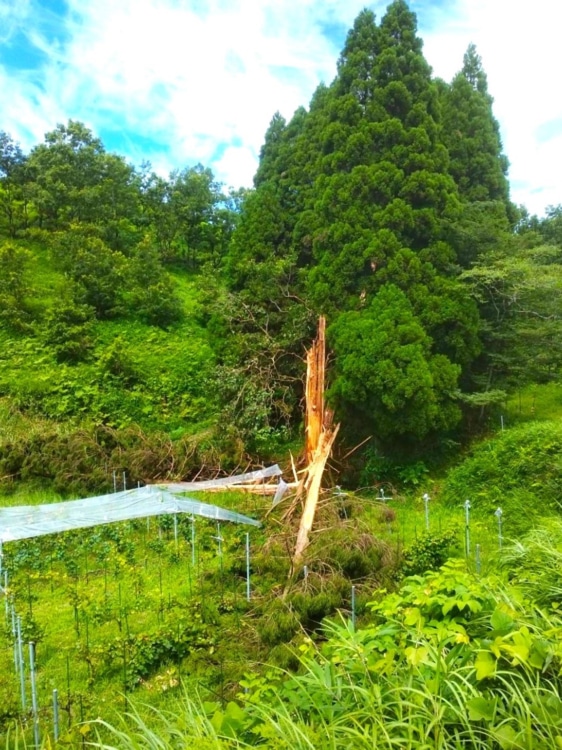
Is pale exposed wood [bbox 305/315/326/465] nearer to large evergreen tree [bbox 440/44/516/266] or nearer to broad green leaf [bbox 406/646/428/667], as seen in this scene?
large evergreen tree [bbox 440/44/516/266]

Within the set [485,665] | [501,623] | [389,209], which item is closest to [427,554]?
[501,623]

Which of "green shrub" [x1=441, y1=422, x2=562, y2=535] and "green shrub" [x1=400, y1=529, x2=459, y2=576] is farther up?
"green shrub" [x1=441, y1=422, x2=562, y2=535]

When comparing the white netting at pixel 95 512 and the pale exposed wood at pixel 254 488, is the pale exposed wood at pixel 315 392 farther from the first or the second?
the white netting at pixel 95 512

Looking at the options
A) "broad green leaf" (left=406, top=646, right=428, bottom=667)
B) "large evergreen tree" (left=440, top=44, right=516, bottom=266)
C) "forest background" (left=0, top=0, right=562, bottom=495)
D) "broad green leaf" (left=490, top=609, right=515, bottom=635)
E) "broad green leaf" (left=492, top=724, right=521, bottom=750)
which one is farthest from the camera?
"large evergreen tree" (left=440, top=44, right=516, bottom=266)

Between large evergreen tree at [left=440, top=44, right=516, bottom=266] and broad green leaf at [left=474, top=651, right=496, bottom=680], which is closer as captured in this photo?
broad green leaf at [left=474, top=651, right=496, bottom=680]

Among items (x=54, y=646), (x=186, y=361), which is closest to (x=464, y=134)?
(x=186, y=361)

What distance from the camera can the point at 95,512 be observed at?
5.86m

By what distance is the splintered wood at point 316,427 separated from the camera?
24.5ft

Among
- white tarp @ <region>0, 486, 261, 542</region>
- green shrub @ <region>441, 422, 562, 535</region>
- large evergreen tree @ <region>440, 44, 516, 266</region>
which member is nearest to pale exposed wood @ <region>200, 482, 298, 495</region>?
white tarp @ <region>0, 486, 261, 542</region>

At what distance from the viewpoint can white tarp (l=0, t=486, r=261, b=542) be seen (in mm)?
5402

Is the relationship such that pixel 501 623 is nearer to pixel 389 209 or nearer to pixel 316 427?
pixel 316 427

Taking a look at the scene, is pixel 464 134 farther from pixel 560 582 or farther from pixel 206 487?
pixel 560 582

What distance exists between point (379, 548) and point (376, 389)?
289 cm

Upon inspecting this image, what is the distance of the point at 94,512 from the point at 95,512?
0.5 inches
